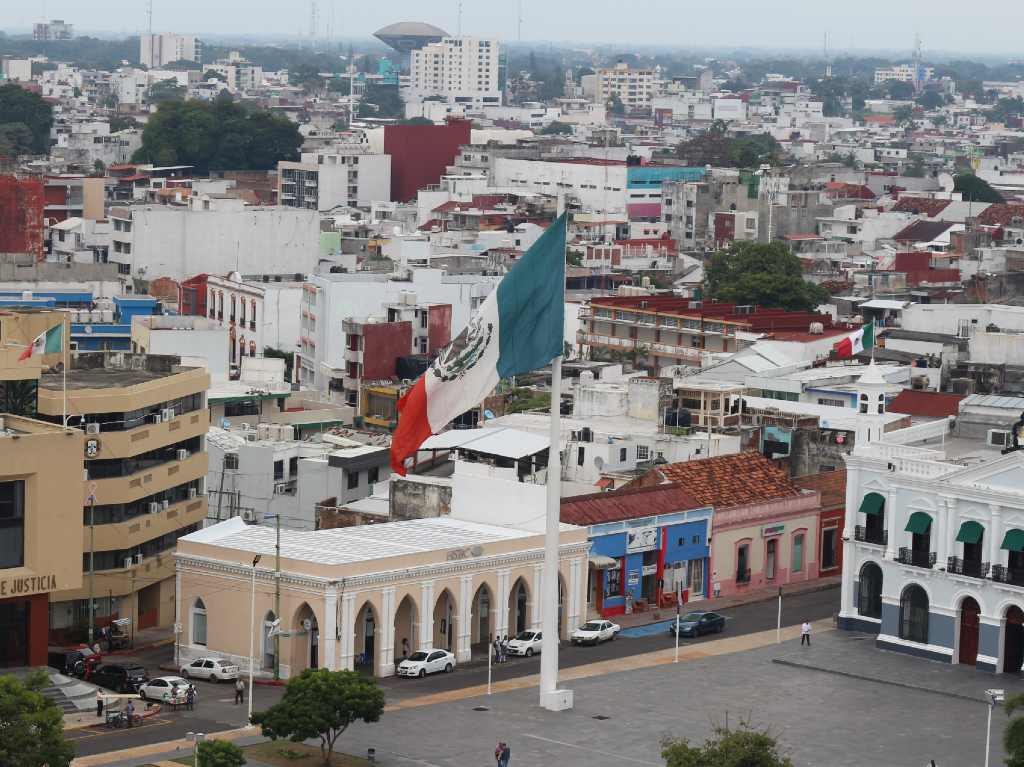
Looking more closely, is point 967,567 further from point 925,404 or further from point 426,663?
point 925,404

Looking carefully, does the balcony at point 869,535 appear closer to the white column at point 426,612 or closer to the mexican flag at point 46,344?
the white column at point 426,612

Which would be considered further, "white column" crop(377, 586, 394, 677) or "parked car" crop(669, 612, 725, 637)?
"parked car" crop(669, 612, 725, 637)

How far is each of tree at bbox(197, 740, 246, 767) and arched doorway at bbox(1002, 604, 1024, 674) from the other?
66.0 feet

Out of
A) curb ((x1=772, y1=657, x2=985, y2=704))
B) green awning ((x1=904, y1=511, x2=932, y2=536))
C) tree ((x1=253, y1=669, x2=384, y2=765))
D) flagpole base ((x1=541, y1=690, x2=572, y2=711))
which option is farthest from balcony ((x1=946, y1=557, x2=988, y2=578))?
tree ((x1=253, y1=669, x2=384, y2=765))

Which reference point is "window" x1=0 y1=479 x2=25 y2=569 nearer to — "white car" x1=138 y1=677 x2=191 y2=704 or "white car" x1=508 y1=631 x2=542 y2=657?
"white car" x1=138 y1=677 x2=191 y2=704

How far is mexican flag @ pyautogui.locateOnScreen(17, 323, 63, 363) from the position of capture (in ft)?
185

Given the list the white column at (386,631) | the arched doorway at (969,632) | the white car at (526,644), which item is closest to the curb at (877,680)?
the arched doorway at (969,632)

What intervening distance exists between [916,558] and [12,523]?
21.0 metres

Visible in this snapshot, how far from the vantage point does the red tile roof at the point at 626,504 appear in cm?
6112

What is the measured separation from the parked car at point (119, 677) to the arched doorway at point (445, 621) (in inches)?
279

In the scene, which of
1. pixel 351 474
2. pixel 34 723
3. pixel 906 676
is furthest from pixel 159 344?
pixel 34 723

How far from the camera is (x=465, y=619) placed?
185ft

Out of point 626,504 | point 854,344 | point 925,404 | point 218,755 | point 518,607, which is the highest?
point 854,344

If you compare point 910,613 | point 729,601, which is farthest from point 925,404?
point 910,613
